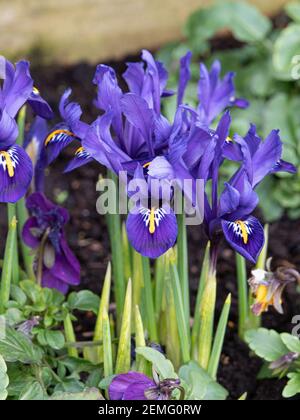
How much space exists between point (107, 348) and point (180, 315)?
23 centimetres

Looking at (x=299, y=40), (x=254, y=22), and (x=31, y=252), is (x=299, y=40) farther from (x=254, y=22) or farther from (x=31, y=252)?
(x=31, y=252)

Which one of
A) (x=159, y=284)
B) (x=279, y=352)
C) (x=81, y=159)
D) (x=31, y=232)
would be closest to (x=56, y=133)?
(x=81, y=159)

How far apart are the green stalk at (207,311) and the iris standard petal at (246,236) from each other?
179mm

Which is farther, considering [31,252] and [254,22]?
[254,22]

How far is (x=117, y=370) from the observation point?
93.1 inches

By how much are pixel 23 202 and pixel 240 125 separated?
1290 mm

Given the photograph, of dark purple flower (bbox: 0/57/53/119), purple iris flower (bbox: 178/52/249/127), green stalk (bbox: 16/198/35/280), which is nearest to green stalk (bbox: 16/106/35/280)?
green stalk (bbox: 16/198/35/280)

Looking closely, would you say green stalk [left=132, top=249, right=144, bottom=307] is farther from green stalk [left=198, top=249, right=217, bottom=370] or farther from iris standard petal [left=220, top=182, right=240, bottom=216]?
iris standard petal [left=220, top=182, right=240, bottom=216]

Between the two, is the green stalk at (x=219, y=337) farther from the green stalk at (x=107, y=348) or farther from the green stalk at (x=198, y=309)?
the green stalk at (x=107, y=348)

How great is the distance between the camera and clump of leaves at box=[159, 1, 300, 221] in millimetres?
3654

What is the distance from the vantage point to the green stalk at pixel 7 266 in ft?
7.71

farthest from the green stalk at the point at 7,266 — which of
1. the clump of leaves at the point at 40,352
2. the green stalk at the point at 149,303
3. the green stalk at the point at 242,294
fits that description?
the green stalk at the point at 242,294

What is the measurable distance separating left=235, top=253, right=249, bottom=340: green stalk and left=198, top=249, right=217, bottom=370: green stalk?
23 centimetres
